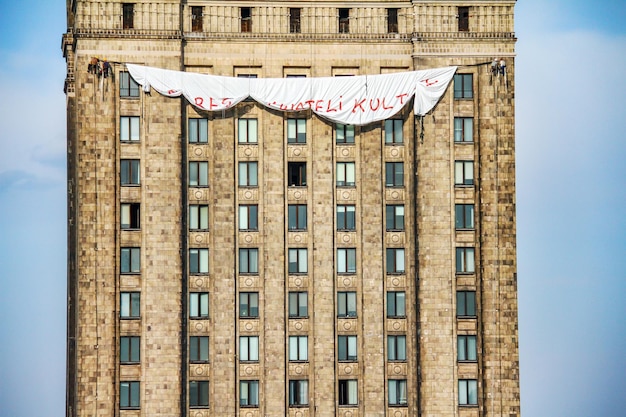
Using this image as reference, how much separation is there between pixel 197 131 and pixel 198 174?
356 centimetres

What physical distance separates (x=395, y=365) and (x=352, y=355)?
3631 millimetres

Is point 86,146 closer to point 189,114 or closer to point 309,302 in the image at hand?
point 189,114

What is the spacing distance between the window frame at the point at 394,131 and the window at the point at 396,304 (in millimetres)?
12494

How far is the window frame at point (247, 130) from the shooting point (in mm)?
104500

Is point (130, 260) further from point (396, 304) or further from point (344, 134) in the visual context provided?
point (396, 304)

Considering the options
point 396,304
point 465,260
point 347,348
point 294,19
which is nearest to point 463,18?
point 294,19

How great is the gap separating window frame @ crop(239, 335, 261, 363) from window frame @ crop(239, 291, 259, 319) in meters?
1.71

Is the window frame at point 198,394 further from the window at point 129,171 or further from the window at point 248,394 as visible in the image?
the window at point 129,171

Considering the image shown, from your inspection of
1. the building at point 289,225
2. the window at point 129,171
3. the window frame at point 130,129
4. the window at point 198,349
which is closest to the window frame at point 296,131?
the building at point 289,225

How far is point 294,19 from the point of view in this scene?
106125mm

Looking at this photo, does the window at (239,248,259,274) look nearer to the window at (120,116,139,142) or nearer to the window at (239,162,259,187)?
the window at (239,162,259,187)

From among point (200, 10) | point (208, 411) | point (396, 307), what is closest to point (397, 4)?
point (200, 10)

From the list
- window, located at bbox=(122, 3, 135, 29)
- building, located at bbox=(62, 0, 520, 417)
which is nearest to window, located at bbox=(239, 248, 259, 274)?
building, located at bbox=(62, 0, 520, 417)

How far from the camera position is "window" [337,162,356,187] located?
10475cm
